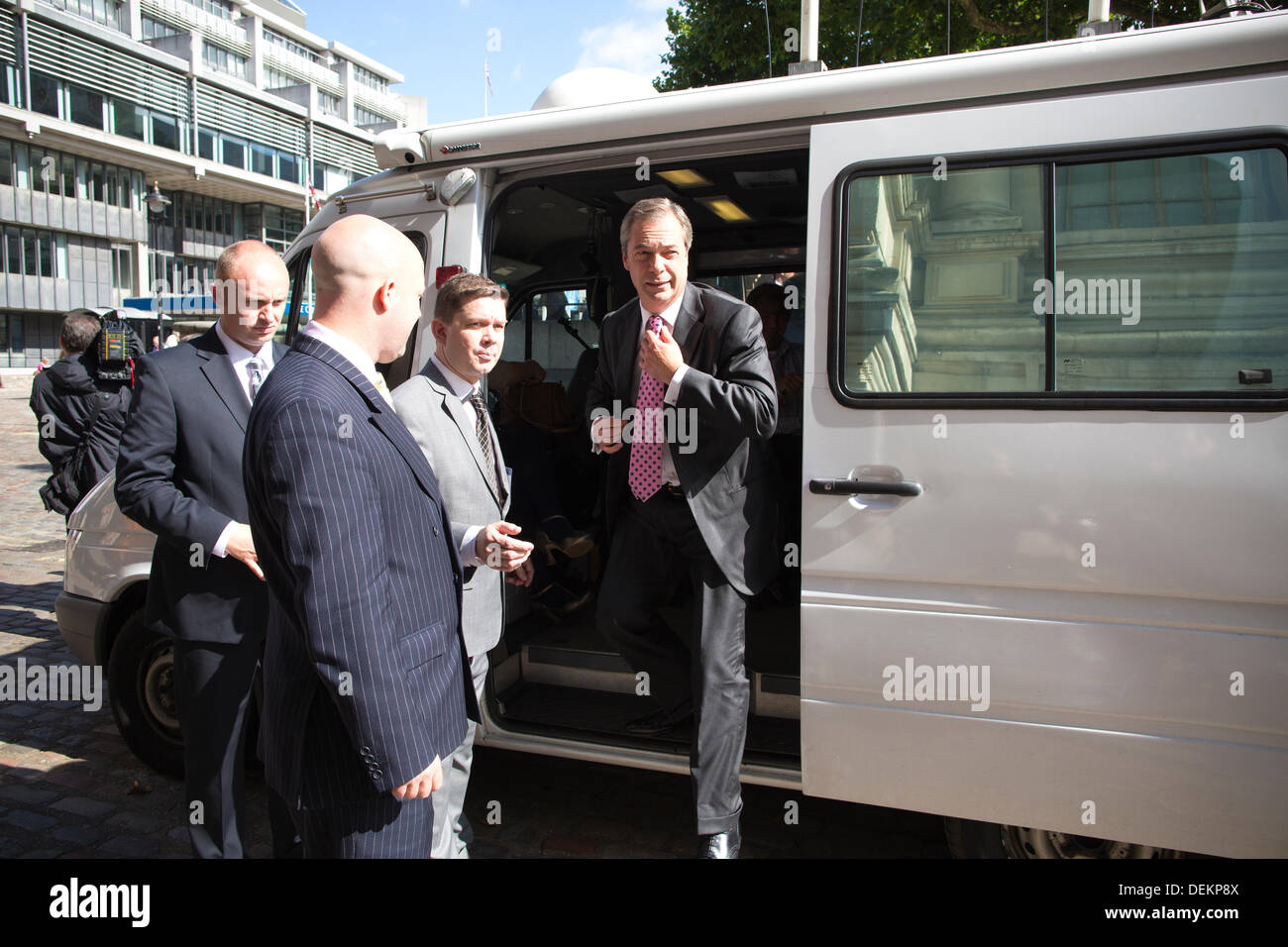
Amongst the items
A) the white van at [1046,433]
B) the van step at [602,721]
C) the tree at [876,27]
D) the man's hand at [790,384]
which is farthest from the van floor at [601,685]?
the tree at [876,27]

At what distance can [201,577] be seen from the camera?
2830 millimetres

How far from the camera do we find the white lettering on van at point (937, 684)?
2582 mm

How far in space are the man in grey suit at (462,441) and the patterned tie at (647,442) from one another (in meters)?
0.52

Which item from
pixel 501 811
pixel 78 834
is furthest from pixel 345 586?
pixel 78 834

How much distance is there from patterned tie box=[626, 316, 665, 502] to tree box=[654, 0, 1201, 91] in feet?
28.4

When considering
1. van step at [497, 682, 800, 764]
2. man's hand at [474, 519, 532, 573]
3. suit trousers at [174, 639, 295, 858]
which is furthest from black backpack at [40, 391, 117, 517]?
man's hand at [474, 519, 532, 573]

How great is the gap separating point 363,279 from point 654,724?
223 centimetres

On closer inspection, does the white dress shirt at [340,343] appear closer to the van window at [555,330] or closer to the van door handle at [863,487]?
the van door handle at [863,487]

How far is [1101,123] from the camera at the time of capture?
2465 millimetres

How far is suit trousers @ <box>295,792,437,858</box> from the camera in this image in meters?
1.83

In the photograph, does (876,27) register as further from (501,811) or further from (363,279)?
(363,279)

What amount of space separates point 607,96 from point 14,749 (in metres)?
4.29

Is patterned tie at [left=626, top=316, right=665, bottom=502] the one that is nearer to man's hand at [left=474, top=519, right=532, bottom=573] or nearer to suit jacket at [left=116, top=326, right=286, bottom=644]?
man's hand at [left=474, top=519, right=532, bottom=573]

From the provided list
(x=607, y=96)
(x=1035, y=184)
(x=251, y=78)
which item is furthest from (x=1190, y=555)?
(x=251, y=78)
